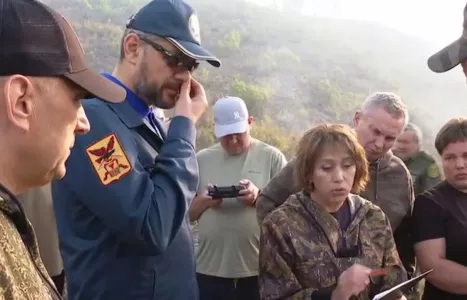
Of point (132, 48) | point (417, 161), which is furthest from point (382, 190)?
point (417, 161)

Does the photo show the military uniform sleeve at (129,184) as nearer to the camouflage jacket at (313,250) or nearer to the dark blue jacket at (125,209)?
the dark blue jacket at (125,209)

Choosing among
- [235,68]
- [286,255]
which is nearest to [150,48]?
[286,255]

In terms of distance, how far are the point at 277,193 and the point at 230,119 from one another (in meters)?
0.97

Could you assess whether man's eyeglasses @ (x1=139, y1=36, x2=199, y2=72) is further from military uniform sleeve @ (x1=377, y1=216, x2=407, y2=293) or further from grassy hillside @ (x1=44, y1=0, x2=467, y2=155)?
grassy hillside @ (x1=44, y1=0, x2=467, y2=155)

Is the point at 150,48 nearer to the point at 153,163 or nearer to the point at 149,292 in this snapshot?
the point at 153,163

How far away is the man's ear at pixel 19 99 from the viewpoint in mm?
1033

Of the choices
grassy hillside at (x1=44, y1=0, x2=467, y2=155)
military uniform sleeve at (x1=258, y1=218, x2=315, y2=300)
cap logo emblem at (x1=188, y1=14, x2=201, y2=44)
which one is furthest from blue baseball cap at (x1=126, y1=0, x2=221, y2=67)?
grassy hillside at (x1=44, y1=0, x2=467, y2=155)

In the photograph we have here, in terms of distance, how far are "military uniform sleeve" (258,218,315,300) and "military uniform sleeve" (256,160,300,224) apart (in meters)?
0.39

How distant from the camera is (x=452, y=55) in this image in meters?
2.62

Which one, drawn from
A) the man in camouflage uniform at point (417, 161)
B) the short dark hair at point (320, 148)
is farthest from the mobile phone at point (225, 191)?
the man in camouflage uniform at point (417, 161)

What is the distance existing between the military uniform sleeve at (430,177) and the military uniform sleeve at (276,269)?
2.39 metres

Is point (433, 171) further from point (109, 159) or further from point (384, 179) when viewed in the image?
point (109, 159)

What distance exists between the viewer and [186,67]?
6.86ft

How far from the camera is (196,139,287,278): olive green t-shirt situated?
3521mm
